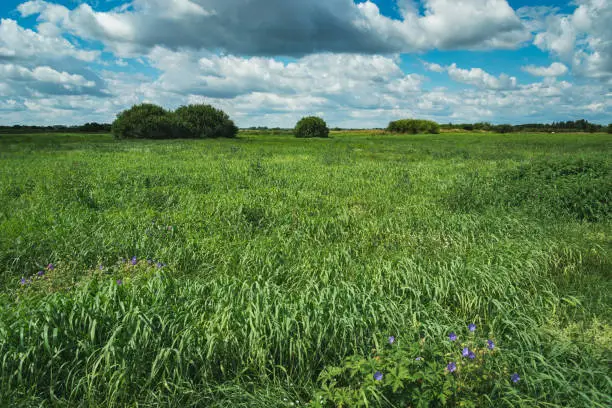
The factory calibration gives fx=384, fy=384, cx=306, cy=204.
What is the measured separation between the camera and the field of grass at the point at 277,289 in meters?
3.72

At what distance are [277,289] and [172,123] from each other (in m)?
68.6

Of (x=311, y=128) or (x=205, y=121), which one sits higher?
(x=205, y=121)

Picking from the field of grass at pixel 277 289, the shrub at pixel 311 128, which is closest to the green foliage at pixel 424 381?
the field of grass at pixel 277 289

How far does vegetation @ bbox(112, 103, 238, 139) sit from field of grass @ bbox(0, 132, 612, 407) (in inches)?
2314

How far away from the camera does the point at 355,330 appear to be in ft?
14.0

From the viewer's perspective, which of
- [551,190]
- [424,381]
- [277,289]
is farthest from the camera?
[551,190]

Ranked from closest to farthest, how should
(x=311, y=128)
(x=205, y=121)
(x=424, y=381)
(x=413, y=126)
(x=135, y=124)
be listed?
(x=424, y=381)
(x=135, y=124)
(x=205, y=121)
(x=311, y=128)
(x=413, y=126)

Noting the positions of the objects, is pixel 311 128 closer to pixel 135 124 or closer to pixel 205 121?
pixel 205 121

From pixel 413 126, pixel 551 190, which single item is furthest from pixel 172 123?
pixel 551 190

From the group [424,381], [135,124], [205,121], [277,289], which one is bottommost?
[424,381]

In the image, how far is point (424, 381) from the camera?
10.9ft

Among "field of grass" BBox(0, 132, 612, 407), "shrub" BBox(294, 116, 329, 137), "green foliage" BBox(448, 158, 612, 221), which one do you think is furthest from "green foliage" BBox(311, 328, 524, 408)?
"shrub" BBox(294, 116, 329, 137)

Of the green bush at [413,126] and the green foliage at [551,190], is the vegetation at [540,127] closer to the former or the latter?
the green bush at [413,126]

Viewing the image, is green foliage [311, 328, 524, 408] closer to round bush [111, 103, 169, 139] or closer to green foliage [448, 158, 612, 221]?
green foliage [448, 158, 612, 221]
